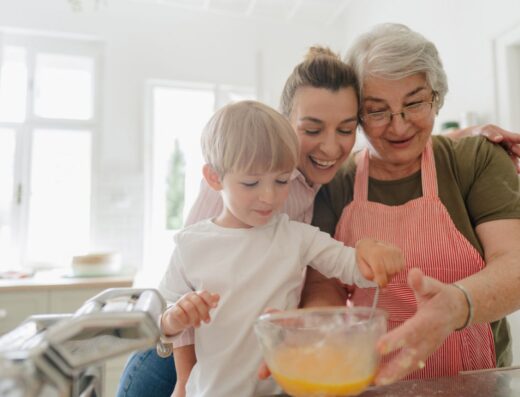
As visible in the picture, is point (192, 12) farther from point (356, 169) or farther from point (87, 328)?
point (87, 328)

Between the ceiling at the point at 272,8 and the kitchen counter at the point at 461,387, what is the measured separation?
333 cm

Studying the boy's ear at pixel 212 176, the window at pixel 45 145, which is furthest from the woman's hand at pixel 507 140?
the window at pixel 45 145

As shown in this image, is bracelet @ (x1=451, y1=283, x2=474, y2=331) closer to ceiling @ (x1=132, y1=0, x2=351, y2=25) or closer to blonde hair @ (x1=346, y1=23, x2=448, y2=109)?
blonde hair @ (x1=346, y1=23, x2=448, y2=109)

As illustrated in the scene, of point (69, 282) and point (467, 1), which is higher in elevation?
point (467, 1)

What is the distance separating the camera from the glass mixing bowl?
57 centimetres

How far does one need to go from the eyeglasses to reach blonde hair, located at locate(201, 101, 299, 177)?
1.06 ft

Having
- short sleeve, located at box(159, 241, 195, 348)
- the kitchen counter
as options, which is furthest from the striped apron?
short sleeve, located at box(159, 241, 195, 348)

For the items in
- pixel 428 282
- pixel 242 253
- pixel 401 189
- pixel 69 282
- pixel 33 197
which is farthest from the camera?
pixel 33 197

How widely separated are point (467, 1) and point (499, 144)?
1641mm

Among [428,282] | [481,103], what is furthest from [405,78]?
[481,103]

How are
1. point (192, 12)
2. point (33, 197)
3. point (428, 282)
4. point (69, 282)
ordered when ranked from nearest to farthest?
point (428, 282) → point (69, 282) → point (33, 197) → point (192, 12)

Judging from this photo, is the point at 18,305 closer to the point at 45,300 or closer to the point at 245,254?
the point at 45,300

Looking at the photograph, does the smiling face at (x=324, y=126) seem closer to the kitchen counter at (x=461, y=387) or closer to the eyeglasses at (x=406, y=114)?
the eyeglasses at (x=406, y=114)

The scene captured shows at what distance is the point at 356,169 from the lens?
127cm
